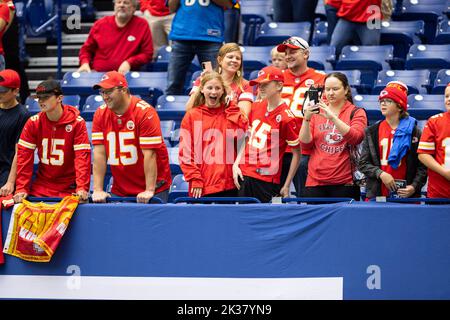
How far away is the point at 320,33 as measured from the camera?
40.9 feet

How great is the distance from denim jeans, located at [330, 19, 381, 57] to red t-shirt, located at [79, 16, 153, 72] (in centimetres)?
209

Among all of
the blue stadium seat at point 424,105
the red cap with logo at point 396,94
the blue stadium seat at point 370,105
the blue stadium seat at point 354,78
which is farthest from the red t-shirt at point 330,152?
the blue stadium seat at point 354,78

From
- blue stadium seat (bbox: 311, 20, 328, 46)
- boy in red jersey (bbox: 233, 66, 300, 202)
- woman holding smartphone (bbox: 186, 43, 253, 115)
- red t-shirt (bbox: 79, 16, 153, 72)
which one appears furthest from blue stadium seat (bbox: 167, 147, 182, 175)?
blue stadium seat (bbox: 311, 20, 328, 46)

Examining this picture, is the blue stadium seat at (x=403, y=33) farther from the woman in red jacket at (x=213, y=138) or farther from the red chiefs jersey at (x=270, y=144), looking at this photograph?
the woman in red jacket at (x=213, y=138)

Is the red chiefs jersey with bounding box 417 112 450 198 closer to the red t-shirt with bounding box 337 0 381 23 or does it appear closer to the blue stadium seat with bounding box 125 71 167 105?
the red t-shirt with bounding box 337 0 381 23

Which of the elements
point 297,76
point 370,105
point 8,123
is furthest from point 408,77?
point 8,123

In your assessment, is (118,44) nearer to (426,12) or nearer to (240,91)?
(240,91)

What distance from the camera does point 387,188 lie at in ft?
26.8

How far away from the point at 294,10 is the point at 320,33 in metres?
0.41

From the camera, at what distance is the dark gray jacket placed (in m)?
8.12

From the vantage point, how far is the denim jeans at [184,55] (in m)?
11.0

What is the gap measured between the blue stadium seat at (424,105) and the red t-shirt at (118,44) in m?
3.16

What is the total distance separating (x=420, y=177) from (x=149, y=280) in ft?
7.24

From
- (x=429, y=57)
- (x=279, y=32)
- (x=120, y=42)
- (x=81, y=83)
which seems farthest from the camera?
(x=279, y=32)
